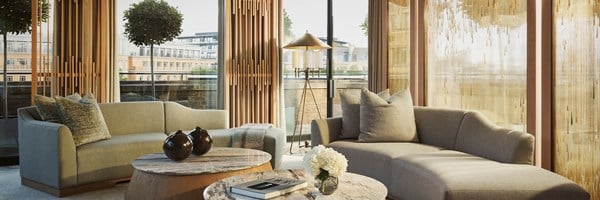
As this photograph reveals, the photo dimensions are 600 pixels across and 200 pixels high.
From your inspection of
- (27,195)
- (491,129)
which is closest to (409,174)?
(491,129)

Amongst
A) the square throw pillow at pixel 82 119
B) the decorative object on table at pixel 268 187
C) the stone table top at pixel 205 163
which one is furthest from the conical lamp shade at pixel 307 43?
the decorative object on table at pixel 268 187

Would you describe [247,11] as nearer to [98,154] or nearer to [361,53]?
[361,53]

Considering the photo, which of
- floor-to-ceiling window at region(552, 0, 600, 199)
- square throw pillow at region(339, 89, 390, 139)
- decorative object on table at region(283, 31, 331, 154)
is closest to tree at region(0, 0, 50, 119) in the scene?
decorative object on table at region(283, 31, 331, 154)

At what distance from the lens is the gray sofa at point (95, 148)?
396 centimetres

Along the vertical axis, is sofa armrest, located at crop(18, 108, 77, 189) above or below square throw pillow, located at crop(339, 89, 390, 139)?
below

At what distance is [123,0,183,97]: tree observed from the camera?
590cm

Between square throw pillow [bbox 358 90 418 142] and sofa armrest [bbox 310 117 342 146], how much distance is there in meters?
0.29

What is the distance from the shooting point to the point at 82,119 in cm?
421

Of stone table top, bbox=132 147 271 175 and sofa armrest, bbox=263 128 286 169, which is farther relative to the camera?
sofa armrest, bbox=263 128 286 169

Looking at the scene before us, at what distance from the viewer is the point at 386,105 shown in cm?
442

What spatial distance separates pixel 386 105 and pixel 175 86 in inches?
117

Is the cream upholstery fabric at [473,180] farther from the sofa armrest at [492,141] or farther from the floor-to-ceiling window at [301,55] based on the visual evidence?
the floor-to-ceiling window at [301,55]

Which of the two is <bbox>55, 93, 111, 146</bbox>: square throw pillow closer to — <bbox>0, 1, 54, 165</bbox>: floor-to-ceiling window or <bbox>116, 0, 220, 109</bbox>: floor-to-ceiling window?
<bbox>0, 1, 54, 165</bbox>: floor-to-ceiling window

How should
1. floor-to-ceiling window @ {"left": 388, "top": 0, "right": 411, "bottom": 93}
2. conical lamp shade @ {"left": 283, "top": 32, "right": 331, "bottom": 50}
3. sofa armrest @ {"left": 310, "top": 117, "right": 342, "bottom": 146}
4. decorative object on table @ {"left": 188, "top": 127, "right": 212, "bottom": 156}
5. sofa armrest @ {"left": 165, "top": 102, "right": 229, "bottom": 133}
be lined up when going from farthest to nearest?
conical lamp shade @ {"left": 283, "top": 32, "right": 331, "bottom": 50} < floor-to-ceiling window @ {"left": 388, "top": 0, "right": 411, "bottom": 93} < sofa armrest @ {"left": 165, "top": 102, "right": 229, "bottom": 133} < sofa armrest @ {"left": 310, "top": 117, "right": 342, "bottom": 146} < decorative object on table @ {"left": 188, "top": 127, "right": 212, "bottom": 156}
